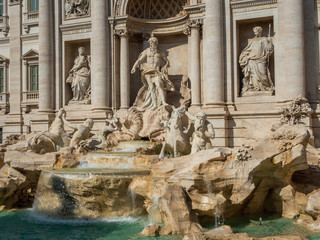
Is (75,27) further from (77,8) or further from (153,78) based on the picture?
(153,78)

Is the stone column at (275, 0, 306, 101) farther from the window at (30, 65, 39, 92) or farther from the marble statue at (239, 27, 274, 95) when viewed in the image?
the window at (30, 65, 39, 92)

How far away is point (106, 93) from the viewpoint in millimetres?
18234

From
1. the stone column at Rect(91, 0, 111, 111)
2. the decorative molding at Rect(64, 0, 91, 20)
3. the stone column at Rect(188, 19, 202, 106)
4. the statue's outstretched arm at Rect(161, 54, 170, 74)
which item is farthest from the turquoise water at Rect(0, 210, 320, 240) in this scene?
the decorative molding at Rect(64, 0, 91, 20)

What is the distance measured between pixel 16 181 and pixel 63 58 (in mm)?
7998

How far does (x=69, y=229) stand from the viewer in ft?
33.8

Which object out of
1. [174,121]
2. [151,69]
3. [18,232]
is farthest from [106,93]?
[18,232]

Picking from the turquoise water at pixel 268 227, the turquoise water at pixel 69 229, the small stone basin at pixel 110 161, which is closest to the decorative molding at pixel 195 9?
the small stone basin at pixel 110 161

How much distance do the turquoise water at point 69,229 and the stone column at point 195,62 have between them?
756 cm

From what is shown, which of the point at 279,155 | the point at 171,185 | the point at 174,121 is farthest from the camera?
the point at 174,121

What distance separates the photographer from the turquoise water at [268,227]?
374 inches

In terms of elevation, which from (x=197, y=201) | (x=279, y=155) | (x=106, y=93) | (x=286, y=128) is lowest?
(x=197, y=201)

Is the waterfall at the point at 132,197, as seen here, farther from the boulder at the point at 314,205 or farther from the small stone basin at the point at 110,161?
the boulder at the point at 314,205

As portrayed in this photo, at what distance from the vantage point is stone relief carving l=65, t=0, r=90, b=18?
19.2 metres

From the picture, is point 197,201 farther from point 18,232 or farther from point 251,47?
point 251,47
